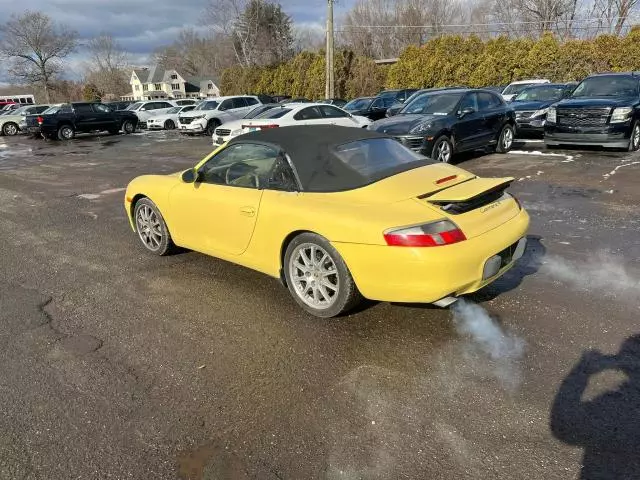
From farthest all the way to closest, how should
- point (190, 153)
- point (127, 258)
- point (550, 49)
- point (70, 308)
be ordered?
1. point (550, 49)
2. point (190, 153)
3. point (127, 258)
4. point (70, 308)

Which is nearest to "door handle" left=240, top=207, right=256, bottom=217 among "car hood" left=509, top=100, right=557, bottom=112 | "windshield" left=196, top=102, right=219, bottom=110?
"car hood" left=509, top=100, right=557, bottom=112

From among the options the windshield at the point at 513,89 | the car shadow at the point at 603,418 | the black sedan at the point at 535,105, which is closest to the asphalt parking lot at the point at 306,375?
the car shadow at the point at 603,418

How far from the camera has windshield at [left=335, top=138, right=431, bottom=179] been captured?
12.8ft

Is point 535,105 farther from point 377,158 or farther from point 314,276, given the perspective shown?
point 314,276

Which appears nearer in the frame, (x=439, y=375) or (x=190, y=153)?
(x=439, y=375)

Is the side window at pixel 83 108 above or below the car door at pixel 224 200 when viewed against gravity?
above

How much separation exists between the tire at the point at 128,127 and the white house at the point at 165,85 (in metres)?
66.3

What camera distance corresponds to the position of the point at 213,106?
23.1 meters

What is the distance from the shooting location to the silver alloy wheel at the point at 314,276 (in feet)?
11.9

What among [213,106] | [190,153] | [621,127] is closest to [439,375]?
[621,127]

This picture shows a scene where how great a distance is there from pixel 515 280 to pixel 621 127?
8.37 m

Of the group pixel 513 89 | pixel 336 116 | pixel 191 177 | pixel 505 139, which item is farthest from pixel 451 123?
pixel 513 89

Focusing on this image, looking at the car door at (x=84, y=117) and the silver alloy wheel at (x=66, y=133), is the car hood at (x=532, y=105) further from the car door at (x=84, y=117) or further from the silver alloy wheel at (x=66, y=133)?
the silver alloy wheel at (x=66, y=133)

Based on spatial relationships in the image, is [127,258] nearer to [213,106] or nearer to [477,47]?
[213,106]
